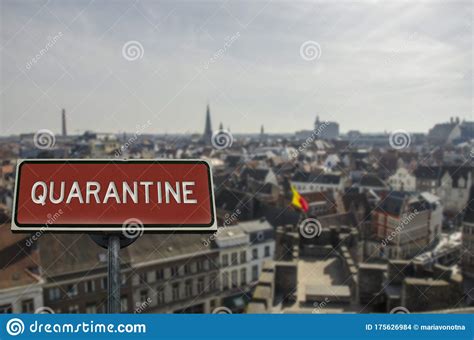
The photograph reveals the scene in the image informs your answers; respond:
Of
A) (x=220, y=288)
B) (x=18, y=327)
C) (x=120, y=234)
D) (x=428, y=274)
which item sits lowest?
(x=220, y=288)

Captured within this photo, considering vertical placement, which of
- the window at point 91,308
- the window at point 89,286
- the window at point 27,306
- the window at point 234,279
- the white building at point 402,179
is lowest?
the window at point 234,279

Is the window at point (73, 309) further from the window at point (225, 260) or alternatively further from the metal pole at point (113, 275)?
the metal pole at point (113, 275)

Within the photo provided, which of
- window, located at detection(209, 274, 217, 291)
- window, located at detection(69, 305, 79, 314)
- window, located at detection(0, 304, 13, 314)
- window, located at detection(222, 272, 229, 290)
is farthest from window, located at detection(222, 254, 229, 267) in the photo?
window, located at detection(0, 304, 13, 314)

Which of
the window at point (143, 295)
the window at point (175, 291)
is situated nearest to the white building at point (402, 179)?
the window at point (175, 291)

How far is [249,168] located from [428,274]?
37.2 m

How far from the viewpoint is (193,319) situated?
5.94 metres

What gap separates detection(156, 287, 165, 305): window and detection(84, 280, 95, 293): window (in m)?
3.69

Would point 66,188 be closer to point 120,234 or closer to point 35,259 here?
point 120,234

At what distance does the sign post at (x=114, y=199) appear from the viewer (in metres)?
3.71

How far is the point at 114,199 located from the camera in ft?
12.7

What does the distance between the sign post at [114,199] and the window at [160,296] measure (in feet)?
59.9

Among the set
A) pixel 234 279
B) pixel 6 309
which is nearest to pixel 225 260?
pixel 234 279

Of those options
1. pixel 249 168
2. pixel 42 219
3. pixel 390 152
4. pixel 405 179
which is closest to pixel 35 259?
pixel 42 219

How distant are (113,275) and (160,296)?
1864 centimetres
